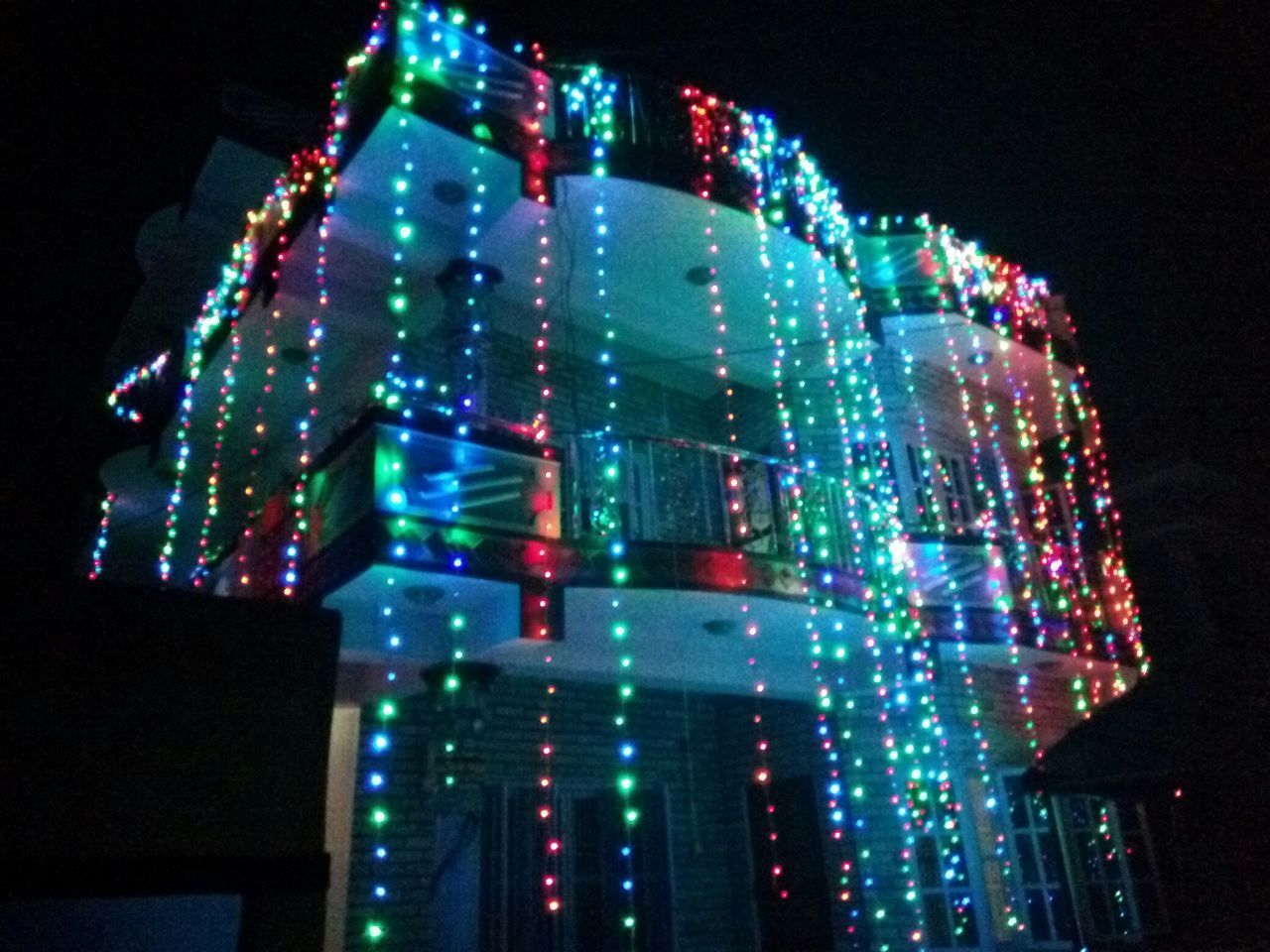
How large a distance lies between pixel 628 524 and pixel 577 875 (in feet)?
11.2

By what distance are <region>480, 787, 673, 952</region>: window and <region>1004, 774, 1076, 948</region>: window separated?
3925 mm

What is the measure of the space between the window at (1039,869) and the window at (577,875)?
12.9 feet

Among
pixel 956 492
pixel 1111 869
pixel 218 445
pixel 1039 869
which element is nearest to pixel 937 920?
pixel 1039 869

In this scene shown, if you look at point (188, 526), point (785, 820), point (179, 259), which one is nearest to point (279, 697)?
point (785, 820)

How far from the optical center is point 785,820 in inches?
389

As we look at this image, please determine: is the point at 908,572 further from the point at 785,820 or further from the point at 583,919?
the point at 583,919

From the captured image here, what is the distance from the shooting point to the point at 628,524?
9.55 metres

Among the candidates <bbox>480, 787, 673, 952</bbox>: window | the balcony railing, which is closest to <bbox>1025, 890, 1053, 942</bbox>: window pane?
<bbox>480, 787, 673, 952</bbox>: window

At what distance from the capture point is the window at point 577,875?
8039 mm

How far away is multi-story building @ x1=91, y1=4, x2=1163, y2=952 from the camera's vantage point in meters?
7.42

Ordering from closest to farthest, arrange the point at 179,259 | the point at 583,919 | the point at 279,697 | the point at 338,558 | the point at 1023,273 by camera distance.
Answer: the point at 279,697 < the point at 338,558 < the point at 583,919 < the point at 179,259 < the point at 1023,273

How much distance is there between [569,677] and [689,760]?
195 cm

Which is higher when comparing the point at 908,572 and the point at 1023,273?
the point at 1023,273

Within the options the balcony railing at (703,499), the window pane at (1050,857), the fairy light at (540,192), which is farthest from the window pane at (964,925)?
the fairy light at (540,192)
